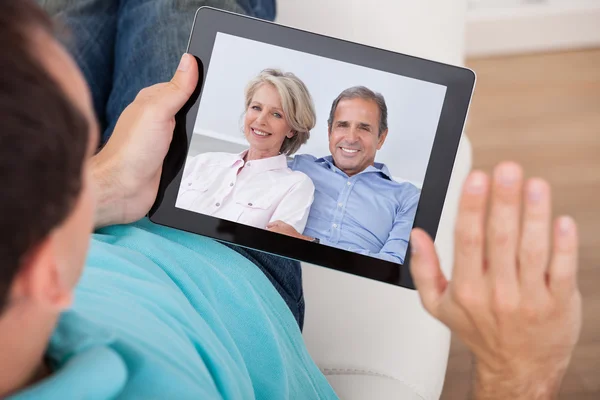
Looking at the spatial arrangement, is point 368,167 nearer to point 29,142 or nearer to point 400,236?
point 400,236

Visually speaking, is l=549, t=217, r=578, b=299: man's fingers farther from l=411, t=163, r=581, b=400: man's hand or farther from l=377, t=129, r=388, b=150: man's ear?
l=377, t=129, r=388, b=150: man's ear

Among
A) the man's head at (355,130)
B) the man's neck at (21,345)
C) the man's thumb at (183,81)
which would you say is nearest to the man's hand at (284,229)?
the man's head at (355,130)

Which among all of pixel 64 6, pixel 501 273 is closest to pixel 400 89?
pixel 501 273

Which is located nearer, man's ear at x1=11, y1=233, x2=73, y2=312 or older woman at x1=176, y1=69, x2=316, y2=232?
man's ear at x1=11, y1=233, x2=73, y2=312

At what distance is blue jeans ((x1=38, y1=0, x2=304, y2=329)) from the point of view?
0.95 meters

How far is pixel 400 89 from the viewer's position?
0.72 meters

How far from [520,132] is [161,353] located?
1.29 meters

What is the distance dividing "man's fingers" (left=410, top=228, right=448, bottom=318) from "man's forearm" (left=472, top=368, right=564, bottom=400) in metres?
0.10

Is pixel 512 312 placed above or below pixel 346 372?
above

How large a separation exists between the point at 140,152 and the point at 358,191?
300 millimetres

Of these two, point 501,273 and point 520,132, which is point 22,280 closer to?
point 501,273

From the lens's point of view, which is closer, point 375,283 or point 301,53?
point 301,53

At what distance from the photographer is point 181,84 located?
0.76 meters

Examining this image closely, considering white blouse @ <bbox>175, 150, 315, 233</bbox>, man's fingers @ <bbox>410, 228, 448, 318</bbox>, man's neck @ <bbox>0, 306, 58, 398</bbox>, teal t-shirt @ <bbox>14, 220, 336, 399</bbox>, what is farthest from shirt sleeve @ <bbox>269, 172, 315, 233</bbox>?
man's neck @ <bbox>0, 306, 58, 398</bbox>
